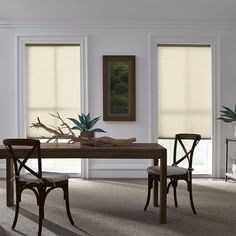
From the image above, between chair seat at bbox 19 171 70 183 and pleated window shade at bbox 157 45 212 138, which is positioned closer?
chair seat at bbox 19 171 70 183

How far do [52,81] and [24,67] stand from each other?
0.55 metres

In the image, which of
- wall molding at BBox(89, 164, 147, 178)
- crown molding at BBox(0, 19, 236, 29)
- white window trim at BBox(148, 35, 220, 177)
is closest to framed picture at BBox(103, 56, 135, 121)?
white window trim at BBox(148, 35, 220, 177)

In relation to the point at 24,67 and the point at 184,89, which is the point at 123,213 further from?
the point at 24,67

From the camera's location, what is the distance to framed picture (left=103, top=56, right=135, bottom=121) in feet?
20.6

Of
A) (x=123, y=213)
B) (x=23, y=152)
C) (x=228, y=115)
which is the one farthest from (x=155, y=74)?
(x=23, y=152)

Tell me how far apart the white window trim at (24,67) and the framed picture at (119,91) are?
376 millimetres

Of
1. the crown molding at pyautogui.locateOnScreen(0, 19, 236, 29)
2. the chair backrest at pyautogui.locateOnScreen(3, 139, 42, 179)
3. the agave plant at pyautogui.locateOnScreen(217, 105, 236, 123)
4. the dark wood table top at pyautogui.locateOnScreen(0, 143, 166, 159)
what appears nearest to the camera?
the chair backrest at pyautogui.locateOnScreen(3, 139, 42, 179)

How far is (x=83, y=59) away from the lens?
6266 millimetres

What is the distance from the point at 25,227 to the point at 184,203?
2.08 meters

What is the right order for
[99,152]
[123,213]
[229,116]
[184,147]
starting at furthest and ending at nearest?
[229,116] < [184,147] < [123,213] < [99,152]

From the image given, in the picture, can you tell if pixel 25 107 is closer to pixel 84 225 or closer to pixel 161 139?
pixel 161 139

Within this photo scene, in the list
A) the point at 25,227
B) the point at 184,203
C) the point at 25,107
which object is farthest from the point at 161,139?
the point at 25,227

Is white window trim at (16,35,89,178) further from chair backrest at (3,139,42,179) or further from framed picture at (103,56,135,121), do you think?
chair backrest at (3,139,42,179)

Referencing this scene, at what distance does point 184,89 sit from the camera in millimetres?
6324
